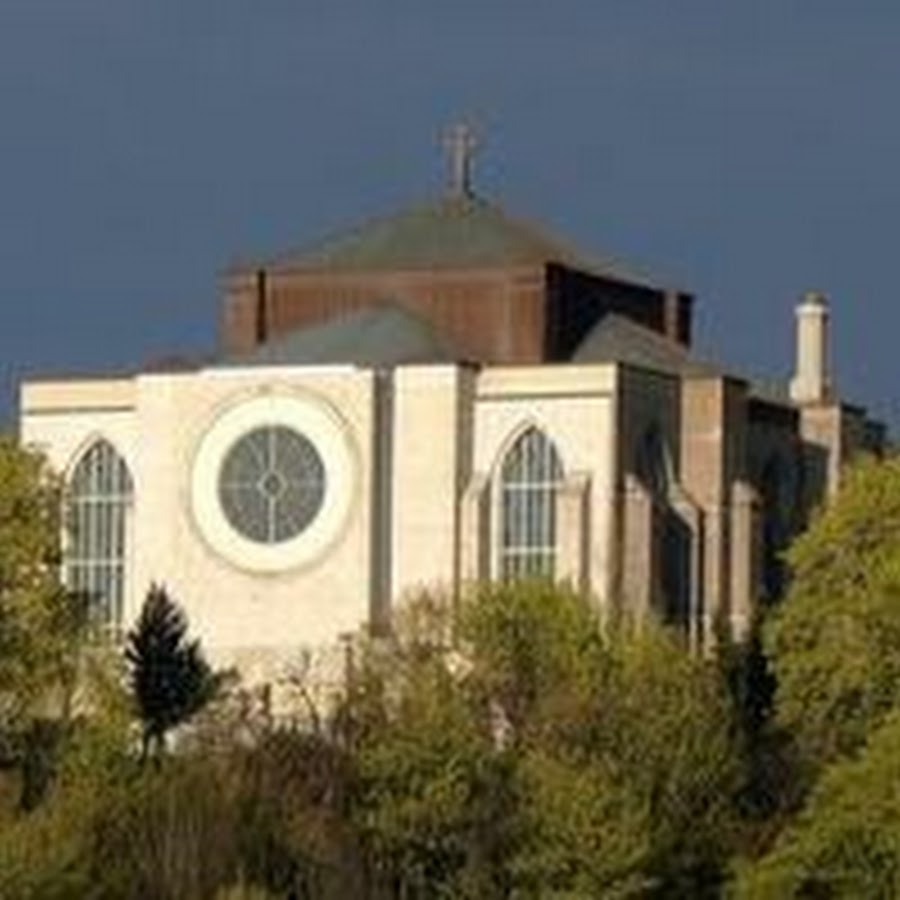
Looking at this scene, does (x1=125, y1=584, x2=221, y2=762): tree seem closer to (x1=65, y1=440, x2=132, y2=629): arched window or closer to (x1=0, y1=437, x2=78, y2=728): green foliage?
(x1=0, y1=437, x2=78, y2=728): green foliage

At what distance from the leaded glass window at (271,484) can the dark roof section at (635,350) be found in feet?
19.6

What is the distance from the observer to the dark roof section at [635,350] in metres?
156

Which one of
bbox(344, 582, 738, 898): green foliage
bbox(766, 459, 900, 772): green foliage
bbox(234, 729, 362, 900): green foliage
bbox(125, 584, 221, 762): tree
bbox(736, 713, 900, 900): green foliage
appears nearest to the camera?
bbox(234, 729, 362, 900): green foliage

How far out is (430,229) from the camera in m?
162

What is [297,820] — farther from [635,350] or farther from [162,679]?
[635,350]

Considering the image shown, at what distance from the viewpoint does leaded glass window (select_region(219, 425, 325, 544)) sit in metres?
154

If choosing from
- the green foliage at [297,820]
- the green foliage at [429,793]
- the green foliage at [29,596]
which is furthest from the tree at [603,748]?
the green foliage at [29,596]

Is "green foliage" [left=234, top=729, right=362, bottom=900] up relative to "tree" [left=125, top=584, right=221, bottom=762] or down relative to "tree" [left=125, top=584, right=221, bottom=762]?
down

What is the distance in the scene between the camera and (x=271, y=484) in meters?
155

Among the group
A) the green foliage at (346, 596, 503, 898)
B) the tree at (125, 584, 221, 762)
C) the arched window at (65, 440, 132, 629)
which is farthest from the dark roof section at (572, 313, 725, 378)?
the green foliage at (346, 596, 503, 898)

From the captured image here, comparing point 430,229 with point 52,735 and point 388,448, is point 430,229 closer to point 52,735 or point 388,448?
point 388,448

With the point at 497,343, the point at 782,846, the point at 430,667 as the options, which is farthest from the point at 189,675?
the point at 497,343

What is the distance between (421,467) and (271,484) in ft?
10.8

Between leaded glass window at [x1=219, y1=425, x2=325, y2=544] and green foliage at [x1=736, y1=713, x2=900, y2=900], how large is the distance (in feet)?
101
